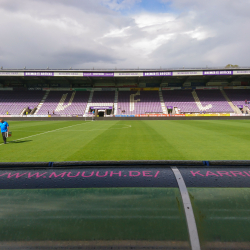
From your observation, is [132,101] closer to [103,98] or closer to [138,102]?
[138,102]

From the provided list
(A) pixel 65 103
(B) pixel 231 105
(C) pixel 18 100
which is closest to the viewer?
(B) pixel 231 105

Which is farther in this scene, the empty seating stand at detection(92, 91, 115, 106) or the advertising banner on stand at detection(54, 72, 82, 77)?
the empty seating stand at detection(92, 91, 115, 106)

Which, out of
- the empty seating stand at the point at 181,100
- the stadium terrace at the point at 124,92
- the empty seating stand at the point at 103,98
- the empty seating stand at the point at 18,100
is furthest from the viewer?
the empty seating stand at the point at 103,98

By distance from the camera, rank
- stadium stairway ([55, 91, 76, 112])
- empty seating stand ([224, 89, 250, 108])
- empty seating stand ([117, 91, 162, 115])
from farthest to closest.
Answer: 1. stadium stairway ([55, 91, 76, 112])
2. empty seating stand ([224, 89, 250, 108])
3. empty seating stand ([117, 91, 162, 115])

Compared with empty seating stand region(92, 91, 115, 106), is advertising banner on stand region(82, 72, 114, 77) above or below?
above

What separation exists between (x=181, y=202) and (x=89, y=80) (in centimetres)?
4882

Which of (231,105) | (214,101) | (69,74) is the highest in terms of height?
(69,74)

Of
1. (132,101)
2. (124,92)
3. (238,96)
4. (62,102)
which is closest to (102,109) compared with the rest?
(132,101)

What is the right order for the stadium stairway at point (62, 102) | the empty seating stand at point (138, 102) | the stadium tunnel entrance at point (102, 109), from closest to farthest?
the empty seating stand at point (138, 102), the stadium stairway at point (62, 102), the stadium tunnel entrance at point (102, 109)

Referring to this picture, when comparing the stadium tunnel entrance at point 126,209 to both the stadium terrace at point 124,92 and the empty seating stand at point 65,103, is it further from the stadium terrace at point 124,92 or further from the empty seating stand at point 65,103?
the empty seating stand at point 65,103

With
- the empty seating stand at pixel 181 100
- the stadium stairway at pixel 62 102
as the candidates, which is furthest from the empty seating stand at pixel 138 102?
the stadium stairway at pixel 62 102

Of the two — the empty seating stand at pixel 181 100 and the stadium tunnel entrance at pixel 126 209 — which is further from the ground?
the empty seating stand at pixel 181 100

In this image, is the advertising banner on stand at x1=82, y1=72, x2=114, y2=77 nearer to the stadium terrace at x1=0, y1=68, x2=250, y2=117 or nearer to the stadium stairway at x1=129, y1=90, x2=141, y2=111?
the stadium terrace at x1=0, y1=68, x2=250, y2=117

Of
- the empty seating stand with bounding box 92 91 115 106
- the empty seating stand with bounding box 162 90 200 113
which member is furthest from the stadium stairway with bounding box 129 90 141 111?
the empty seating stand with bounding box 162 90 200 113
